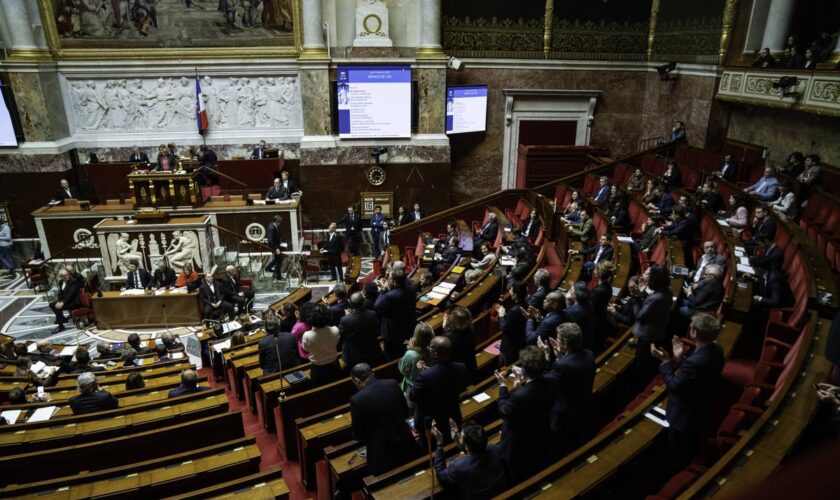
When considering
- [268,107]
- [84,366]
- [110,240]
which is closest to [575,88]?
[268,107]

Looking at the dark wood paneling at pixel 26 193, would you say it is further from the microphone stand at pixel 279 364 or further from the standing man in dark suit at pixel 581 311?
the standing man in dark suit at pixel 581 311

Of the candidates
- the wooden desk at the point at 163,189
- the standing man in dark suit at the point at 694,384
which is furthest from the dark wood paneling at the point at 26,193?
the standing man in dark suit at the point at 694,384

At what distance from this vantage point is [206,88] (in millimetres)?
14820

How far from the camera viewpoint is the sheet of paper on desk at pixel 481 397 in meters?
4.85

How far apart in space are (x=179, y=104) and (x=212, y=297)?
7.15 m

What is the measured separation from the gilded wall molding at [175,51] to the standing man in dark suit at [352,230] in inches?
192

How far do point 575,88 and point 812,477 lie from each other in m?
16.4

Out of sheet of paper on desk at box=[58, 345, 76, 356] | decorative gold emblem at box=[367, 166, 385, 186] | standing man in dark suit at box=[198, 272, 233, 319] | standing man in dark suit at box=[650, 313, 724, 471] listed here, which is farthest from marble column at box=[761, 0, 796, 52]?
sheet of paper on desk at box=[58, 345, 76, 356]

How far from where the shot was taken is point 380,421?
3865mm

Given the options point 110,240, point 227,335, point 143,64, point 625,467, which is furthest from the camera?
point 143,64

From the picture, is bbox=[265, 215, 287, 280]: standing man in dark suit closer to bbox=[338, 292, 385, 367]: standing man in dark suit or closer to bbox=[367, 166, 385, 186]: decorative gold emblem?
bbox=[367, 166, 385, 186]: decorative gold emblem

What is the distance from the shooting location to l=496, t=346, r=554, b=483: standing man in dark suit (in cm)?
356

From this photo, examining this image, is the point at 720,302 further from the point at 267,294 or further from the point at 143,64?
the point at 143,64

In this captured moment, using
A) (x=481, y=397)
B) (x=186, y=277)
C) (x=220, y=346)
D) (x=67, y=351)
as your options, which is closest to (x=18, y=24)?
(x=186, y=277)
